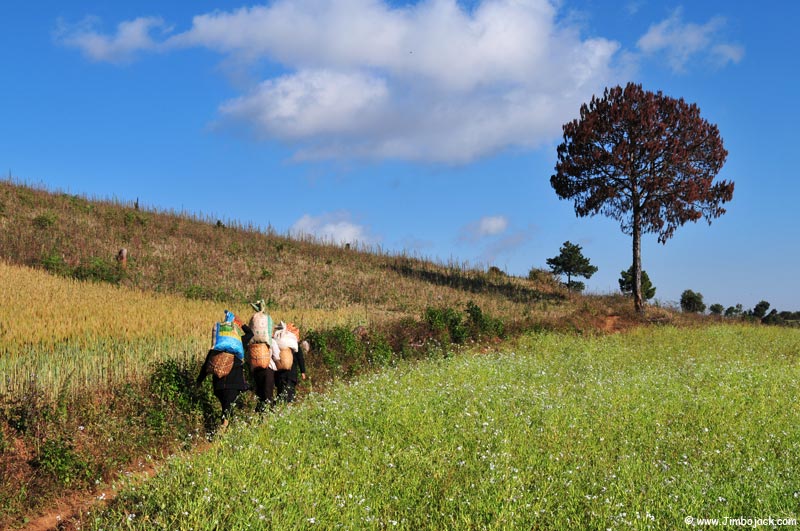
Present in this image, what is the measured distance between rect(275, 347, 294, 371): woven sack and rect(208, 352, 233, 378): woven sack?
1516mm

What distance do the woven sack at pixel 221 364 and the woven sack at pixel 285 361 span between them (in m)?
1.52

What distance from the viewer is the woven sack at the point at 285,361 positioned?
12078mm

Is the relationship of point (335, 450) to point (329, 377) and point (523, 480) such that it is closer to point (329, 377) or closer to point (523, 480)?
point (523, 480)

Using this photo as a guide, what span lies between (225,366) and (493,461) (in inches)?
199

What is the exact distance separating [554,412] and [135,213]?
36.0m

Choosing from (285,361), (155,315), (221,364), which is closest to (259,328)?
(285,361)

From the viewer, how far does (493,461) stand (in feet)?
26.2

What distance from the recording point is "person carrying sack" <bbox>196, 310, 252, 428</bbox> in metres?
10.6

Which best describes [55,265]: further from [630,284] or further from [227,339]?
[630,284]

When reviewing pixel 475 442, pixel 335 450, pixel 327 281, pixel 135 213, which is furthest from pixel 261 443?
pixel 135 213

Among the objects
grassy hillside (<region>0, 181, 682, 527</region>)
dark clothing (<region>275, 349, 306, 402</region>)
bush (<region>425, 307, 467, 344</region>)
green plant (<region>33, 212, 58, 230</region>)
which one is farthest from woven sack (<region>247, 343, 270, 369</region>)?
green plant (<region>33, 212, 58, 230</region>)

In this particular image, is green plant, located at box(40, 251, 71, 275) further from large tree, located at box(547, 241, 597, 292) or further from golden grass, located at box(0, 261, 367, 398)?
large tree, located at box(547, 241, 597, 292)

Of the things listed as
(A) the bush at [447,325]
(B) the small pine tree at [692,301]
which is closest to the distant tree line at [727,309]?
(B) the small pine tree at [692,301]

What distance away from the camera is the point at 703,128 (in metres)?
36.3
